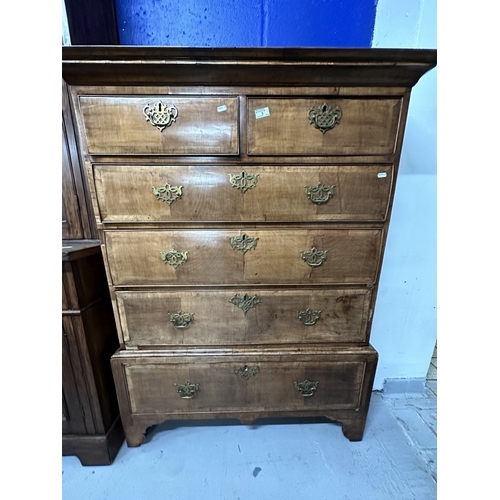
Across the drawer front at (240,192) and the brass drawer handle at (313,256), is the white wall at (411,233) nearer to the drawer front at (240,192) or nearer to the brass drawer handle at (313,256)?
the drawer front at (240,192)

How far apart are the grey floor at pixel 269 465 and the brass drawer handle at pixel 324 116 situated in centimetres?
138

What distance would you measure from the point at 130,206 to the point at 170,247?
8.1 inches

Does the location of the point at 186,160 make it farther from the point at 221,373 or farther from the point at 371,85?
the point at 221,373

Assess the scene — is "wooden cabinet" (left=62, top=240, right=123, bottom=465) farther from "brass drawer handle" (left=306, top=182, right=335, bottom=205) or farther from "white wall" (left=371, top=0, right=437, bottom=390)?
"white wall" (left=371, top=0, right=437, bottom=390)

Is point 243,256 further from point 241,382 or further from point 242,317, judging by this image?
point 241,382

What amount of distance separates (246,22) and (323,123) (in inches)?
31.7

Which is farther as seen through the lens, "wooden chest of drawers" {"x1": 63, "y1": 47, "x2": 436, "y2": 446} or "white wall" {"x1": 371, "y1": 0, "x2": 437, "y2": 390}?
"white wall" {"x1": 371, "y1": 0, "x2": 437, "y2": 390}

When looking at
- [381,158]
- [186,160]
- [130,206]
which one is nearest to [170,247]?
[130,206]

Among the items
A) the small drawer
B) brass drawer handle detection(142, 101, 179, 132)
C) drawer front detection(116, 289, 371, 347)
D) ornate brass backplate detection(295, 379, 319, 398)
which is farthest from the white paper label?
ornate brass backplate detection(295, 379, 319, 398)

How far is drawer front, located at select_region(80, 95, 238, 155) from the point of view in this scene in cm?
82

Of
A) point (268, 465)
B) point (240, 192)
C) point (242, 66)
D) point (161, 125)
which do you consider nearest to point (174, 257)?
point (240, 192)

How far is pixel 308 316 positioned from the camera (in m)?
1.00

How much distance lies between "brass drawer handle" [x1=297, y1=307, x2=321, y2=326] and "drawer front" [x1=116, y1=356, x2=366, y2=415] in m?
0.16

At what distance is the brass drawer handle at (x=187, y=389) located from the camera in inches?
41.2
